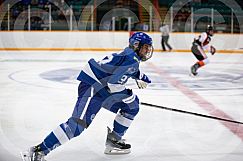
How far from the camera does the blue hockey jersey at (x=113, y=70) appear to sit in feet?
8.78

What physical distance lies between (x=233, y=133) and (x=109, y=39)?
411 inches

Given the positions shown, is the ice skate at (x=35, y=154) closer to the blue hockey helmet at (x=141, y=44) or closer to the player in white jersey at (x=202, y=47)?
the blue hockey helmet at (x=141, y=44)

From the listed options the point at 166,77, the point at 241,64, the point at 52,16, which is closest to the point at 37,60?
the point at 52,16

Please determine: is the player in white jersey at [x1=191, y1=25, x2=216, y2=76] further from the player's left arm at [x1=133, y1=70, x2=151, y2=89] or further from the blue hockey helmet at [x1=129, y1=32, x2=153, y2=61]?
the blue hockey helmet at [x1=129, y1=32, x2=153, y2=61]

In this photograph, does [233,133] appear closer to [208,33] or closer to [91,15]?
[208,33]

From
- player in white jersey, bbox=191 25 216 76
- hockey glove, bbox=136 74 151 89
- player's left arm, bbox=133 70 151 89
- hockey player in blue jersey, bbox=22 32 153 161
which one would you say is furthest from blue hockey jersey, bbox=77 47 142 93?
player in white jersey, bbox=191 25 216 76

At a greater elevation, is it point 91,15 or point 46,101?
point 91,15

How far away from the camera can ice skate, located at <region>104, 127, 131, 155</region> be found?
2988mm

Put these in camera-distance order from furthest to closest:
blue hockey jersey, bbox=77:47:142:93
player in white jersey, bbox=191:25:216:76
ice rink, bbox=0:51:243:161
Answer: player in white jersey, bbox=191:25:216:76, ice rink, bbox=0:51:243:161, blue hockey jersey, bbox=77:47:142:93

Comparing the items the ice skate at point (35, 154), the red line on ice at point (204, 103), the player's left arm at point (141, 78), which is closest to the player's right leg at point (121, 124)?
the player's left arm at point (141, 78)

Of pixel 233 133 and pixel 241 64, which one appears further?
Answer: pixel 241 64

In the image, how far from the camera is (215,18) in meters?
13.3

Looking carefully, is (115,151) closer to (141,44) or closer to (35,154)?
(35,154)

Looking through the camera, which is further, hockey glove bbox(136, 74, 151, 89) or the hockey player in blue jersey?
hockey glove bbox(136, 74, 151, 89)
